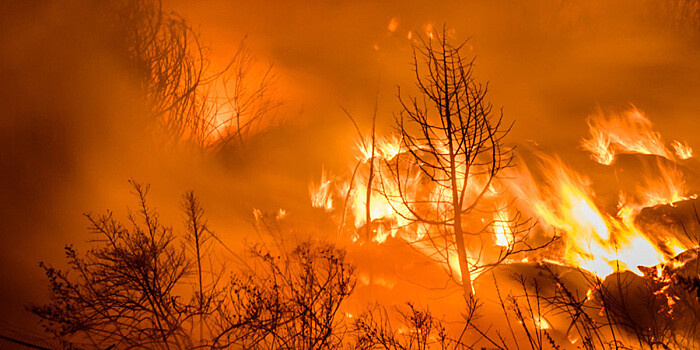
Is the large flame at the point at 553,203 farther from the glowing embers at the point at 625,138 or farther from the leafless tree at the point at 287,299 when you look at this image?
the leafless tree at the point at 287,299

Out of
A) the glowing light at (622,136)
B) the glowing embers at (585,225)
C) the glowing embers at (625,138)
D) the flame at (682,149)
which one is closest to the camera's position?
the glowing embers at (585,225)

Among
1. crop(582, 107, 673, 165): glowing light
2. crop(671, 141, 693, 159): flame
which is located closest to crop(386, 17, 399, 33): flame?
crop(582, 107, 673, 165): glowing light

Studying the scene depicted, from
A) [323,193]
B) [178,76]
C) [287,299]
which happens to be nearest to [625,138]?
[323,193]

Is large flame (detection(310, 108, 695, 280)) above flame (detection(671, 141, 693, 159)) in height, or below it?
below

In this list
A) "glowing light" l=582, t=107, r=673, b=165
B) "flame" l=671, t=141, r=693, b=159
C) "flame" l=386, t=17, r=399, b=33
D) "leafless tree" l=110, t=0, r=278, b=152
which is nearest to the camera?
"glowing light" l=582, t=107, r=673, b=165

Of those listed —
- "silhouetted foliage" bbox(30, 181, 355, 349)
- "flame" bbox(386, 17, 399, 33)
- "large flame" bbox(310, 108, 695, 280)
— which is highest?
"flame" bbox(386, 17, 399, 33)

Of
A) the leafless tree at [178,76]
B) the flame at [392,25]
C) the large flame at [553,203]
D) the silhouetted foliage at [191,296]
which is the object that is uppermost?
the flame at [392,25]

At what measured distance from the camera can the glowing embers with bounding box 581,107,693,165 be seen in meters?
19.4

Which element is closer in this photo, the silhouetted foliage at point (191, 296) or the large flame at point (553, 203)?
the silhouetted foliage at point (191, 296)

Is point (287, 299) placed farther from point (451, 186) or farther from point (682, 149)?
point (682, 149)

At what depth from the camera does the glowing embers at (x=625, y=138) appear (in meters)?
19.4

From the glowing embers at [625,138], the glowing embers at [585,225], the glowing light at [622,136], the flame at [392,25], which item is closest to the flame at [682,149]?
the glowing embers at [625,138]

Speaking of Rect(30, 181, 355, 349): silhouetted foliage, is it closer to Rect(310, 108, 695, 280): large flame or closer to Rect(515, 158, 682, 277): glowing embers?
Rect(310, 108, 695, 280): large flame

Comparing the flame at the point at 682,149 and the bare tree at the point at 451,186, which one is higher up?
the flame at the point at 682,149
